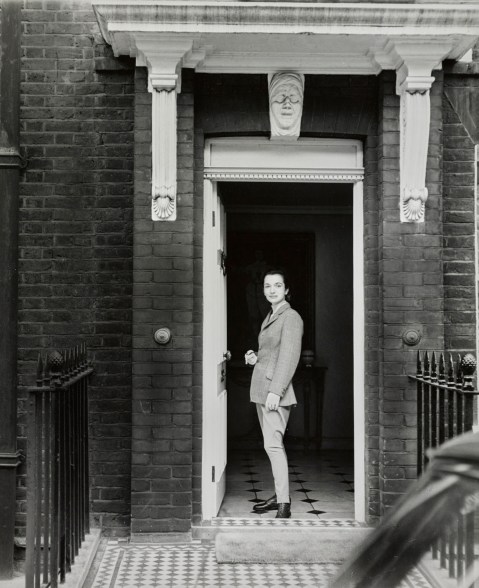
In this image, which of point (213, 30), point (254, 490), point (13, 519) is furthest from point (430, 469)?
point (254, 490)

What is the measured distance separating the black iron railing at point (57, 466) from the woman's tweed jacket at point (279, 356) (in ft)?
4.56

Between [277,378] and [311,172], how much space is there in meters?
1.63

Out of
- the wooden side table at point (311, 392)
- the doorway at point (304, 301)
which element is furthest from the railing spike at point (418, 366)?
the wooden side table at point (311, 392)

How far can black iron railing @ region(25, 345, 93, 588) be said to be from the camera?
3877 millimetres

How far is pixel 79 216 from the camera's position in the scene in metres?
5.90

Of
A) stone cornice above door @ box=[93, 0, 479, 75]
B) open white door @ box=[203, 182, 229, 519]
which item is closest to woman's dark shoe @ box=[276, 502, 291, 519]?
open white door @ box=[203, 182, 229, 519]

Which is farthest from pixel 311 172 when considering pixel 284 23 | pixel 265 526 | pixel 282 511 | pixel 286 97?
pixel 265 526

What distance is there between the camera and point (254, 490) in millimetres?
6754

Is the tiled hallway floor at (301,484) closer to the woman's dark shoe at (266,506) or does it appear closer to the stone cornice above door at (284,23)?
the woman's dark shoe at (266,506)

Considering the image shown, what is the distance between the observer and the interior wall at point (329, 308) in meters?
9.27

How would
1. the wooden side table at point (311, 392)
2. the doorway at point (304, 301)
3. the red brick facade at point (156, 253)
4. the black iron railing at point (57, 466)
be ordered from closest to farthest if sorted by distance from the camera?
the black iron railing at point (57, 466) < the red brick facade at point (156, 253) < the wooden side table at point (311, 392) < the doorway at point (304, 301)

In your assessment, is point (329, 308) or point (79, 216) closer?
point (79, 216)

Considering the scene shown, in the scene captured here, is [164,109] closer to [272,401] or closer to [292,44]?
[292,44]

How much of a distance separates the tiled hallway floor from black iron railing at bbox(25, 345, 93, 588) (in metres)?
1.50
